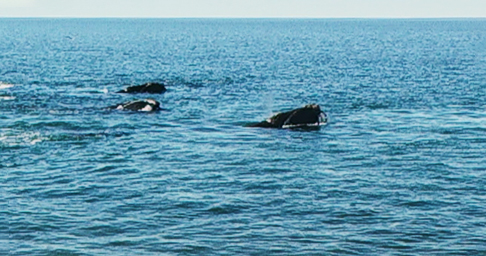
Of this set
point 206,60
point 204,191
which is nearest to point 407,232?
point 204,191

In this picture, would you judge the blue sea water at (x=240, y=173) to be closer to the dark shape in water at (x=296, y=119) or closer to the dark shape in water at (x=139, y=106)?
the dark shape in water at (x=139, y=106)

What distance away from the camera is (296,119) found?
2665 inches

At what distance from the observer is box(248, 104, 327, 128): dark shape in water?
6756cm

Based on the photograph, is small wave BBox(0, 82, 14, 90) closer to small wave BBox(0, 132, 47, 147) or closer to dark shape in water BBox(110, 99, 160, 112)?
dark shape in water BBox(110, 99, 160, 112)

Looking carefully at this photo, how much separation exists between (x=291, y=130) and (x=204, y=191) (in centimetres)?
2003

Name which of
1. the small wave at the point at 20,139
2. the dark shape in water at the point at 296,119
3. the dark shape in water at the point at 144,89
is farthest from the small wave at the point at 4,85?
the dark shape in water at the point at 296,119

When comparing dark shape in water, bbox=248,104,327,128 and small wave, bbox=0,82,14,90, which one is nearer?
dark shape in water, bbox=248,104,327,128

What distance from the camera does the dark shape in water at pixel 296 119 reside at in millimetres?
67562

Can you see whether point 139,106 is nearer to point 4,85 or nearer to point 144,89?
point 144,89

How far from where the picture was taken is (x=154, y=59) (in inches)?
6260

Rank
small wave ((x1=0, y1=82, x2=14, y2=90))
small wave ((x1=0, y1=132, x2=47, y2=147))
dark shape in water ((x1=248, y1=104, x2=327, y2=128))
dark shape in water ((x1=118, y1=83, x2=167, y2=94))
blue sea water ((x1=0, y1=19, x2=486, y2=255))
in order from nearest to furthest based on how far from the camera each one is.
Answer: blue sea water ((x1=0, y1=19, x2=486, y2=255))
small wave ((x1=0, y1=132, x2=47, y2=147))
dark shape in water ((x1=248, y1=104, x2=327, y2=128))
dark shape in water ((x1=118, y1=83, x2=167, y2=94))
small wave ((x1=0, y1=82, x2=14, y2=90))

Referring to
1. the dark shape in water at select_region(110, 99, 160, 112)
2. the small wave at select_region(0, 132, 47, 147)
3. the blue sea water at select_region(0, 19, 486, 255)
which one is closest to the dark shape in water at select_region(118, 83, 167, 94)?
the blue sea water at select_region(0, 19, 486, 255)

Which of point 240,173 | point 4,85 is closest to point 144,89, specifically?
point 4,85

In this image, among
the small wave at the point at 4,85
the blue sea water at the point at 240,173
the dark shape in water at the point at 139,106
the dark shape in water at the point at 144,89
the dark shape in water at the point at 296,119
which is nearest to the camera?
the blue sea water at the point at 240,173
